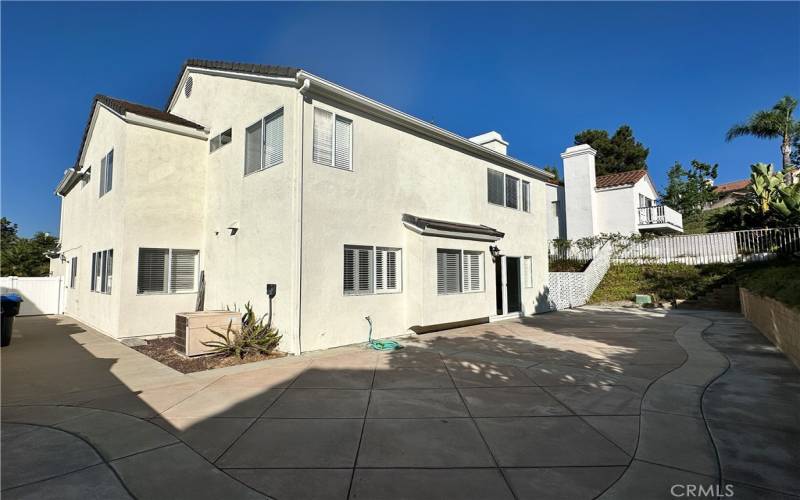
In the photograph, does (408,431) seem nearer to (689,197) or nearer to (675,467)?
(675,467)

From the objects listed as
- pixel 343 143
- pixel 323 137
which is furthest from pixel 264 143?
pixel 343 143


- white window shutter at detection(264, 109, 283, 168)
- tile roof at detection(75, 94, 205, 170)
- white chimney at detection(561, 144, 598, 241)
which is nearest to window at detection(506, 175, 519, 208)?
white window shutter at detection(264, 109, 283, 168)

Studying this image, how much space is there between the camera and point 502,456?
3.64m

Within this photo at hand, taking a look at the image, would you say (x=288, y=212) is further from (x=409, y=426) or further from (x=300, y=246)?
(x=409, y=426)

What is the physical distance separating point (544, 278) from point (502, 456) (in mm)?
14066

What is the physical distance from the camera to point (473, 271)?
12508 millimetres

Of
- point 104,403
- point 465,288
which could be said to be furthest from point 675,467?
point 465,288

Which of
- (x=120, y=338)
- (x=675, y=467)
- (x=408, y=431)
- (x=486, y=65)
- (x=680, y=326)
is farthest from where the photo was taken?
(x=486, y=65)

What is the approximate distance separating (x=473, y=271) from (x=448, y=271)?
138 cm

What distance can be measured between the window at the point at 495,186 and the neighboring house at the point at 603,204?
41.2 ft

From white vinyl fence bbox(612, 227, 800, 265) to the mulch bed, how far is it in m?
21.1

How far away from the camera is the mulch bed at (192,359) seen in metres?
7.39

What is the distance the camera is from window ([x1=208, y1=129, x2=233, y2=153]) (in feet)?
36.3

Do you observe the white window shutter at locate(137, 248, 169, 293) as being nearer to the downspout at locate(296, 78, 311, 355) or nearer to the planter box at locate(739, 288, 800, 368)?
the downspout at locate(296, 78, 311, 355)
